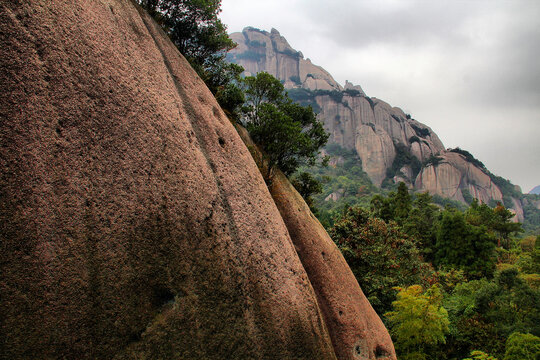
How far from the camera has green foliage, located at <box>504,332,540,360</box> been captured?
1010cm

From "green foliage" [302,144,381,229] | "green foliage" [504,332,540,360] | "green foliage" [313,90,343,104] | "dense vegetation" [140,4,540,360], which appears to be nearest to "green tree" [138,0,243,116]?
"dense vegetation" [140,4,540,360]

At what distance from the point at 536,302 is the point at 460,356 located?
190 inches

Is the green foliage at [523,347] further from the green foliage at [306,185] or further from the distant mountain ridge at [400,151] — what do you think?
the distant mountain ridge at [400,151]

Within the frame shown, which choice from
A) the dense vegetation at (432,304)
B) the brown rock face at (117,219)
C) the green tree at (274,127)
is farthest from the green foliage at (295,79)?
the brown rock face at (117,219)

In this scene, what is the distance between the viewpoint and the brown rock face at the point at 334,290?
7484 millimetres

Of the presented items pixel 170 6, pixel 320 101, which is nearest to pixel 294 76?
pixel 320 101

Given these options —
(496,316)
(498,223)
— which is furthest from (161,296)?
(498,223)

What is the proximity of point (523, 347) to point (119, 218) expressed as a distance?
1582 centimetres

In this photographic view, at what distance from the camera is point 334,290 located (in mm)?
7973

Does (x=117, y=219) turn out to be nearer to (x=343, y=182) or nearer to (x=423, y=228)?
(x=423, y=228)

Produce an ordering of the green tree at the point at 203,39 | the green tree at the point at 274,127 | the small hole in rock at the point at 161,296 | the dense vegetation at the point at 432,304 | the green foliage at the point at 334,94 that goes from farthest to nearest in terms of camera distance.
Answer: the green foliage at the point at 334,94 → the dense vegetation at the point at 432,304 → the green tree at the point at 274,127 → the green tree at the point at 203,39 → the small hole in rock at the point at 161,296

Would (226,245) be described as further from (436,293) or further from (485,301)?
(485,301)

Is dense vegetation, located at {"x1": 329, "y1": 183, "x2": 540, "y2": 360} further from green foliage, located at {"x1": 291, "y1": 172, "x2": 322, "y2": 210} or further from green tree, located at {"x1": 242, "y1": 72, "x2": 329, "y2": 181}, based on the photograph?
green tree, located at {"x1": 242, "y1": 72, "x2": 329, "y2": 181}

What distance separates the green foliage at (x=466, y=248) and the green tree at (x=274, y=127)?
24.7 meters
